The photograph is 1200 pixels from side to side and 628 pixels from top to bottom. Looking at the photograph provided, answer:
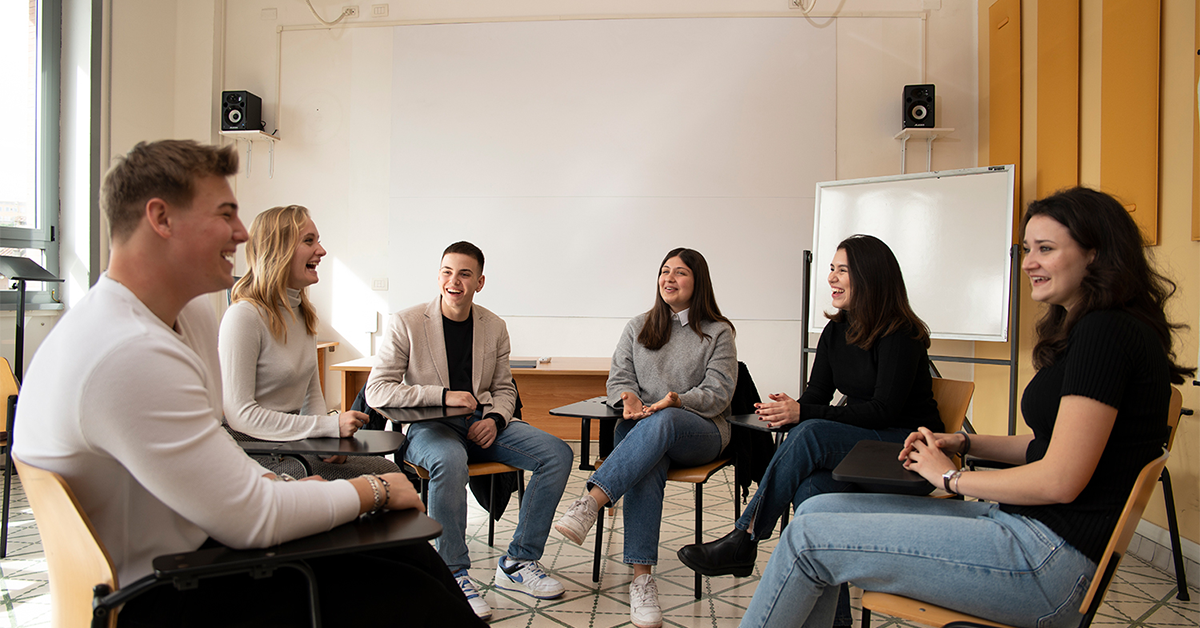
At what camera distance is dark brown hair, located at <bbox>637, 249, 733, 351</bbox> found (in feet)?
8.98

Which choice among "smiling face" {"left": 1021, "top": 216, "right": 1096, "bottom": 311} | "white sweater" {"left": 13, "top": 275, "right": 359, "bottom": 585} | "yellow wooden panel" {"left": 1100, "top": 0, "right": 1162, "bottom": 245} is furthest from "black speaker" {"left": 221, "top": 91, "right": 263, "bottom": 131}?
"yellow wooden panel" {"left": 1100, "top": 0, "right": 1162, "bottom": 245}

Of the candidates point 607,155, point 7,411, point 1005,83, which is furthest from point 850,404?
point 1005,83

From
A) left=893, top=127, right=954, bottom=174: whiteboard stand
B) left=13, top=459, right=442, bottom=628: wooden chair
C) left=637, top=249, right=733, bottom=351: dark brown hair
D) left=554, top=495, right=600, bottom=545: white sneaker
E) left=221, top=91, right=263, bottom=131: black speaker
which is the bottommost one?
left=554, top=495, right=600, bottom=545: white sneaker

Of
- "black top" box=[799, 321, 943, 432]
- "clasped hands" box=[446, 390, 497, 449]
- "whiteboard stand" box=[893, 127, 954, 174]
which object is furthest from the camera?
"whiteboard stand" box=[893, 127, 954, 174]

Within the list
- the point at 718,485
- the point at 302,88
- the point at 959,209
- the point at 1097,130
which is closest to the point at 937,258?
the point at 959,209

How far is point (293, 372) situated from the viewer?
2.13m

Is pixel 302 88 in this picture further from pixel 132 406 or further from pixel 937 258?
pixel 132 406

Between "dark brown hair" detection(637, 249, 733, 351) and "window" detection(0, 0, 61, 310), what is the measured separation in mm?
3936

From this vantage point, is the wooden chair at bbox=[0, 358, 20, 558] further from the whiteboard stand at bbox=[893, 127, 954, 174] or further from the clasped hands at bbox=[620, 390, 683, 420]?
the whiteboard stand at bbox=[893, 127, 954, 174]

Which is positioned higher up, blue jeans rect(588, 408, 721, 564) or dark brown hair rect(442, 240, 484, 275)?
dark brown hair rect(442, 240, 484, 275)

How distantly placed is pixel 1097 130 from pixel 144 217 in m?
4.16

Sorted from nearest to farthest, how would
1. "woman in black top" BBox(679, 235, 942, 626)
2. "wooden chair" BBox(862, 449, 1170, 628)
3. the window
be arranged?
"wooden chair" BBox(862, 449, 1170, 628) → "woman in black top" BBox(679, 235, 942, 626) → the window

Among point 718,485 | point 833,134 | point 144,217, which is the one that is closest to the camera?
point 144,217

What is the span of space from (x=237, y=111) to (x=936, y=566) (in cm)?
558
